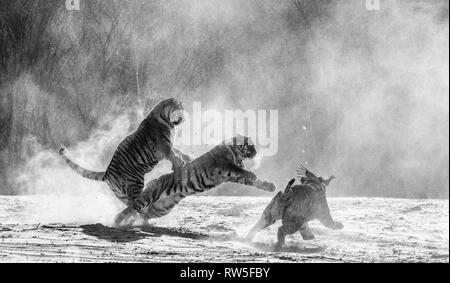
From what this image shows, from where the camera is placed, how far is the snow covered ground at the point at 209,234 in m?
7.31

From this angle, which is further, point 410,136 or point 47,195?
point 410,136

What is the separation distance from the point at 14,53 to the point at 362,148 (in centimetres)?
729

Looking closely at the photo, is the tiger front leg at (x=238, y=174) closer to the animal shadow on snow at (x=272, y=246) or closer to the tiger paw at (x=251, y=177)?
the tiger paw at (x=251, y=177)

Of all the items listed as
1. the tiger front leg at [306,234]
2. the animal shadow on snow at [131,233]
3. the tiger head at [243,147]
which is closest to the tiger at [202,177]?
the tiger head at [243,147]

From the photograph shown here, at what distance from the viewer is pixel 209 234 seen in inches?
346

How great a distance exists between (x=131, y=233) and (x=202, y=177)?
0.94 m

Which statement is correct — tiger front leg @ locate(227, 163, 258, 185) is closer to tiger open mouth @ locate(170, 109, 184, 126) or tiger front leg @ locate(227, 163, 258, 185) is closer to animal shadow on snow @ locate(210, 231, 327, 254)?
animal shadow on snow @ locate(210, 231, 327, 254)

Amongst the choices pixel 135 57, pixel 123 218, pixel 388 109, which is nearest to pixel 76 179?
pixel 123 218

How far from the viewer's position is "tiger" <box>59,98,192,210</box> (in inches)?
344

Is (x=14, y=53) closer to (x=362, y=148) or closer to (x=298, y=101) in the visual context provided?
(x=298, y=101)

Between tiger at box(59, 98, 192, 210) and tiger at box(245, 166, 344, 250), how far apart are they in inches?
45.1

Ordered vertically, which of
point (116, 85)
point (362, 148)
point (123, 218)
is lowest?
point (123, 218)

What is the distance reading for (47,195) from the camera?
1153cm

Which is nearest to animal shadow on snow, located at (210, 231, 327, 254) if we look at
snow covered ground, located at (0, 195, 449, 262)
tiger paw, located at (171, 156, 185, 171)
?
snow covered ground, located at (0, 195, 449, 262)
